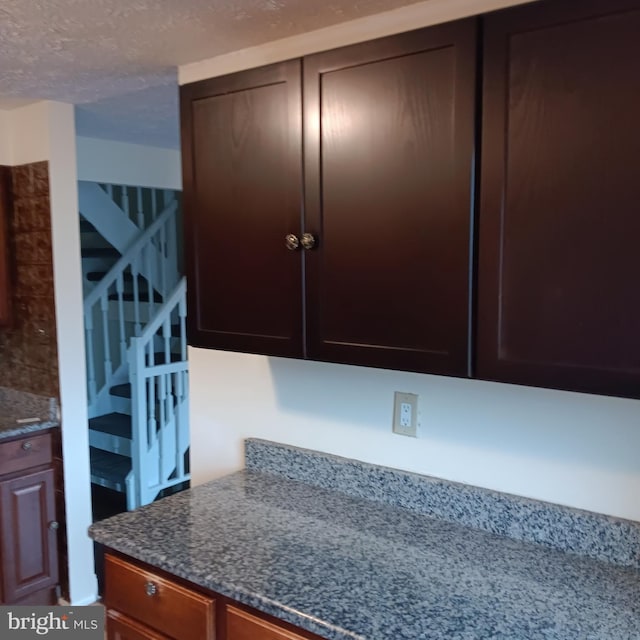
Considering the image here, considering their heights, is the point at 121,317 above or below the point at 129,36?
below

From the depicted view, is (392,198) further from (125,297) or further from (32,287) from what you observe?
(125,297)

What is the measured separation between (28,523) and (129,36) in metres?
1.98

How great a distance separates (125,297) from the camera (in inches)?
178

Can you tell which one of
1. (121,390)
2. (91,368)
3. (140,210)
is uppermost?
(140,210)

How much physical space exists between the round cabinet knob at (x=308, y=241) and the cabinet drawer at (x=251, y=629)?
2.73 feet

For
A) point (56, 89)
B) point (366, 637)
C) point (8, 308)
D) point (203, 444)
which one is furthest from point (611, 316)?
point (8, 308)

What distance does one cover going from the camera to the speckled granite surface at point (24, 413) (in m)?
2.55

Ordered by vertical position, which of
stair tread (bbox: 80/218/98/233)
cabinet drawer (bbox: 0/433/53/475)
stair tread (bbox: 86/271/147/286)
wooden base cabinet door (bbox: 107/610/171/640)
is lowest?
wooden base cabinet door (bbox: 107/610/171/640)

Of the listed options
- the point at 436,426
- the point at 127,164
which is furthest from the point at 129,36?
the point at 127,164

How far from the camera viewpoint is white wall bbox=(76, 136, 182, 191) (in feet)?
10.4

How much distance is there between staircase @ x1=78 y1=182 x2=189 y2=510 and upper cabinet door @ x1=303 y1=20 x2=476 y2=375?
7.83ft

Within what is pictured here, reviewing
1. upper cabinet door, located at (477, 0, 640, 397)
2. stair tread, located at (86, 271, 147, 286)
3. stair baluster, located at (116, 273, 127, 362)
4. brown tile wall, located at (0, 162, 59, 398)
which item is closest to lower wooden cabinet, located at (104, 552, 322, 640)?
upper cabinet door, located at (477, 0, 640, 397)

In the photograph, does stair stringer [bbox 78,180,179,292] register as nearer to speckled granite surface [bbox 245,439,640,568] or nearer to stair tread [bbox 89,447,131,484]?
stair tread [bbox 89,447,131,484]

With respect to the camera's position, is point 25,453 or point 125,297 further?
point 125,297
